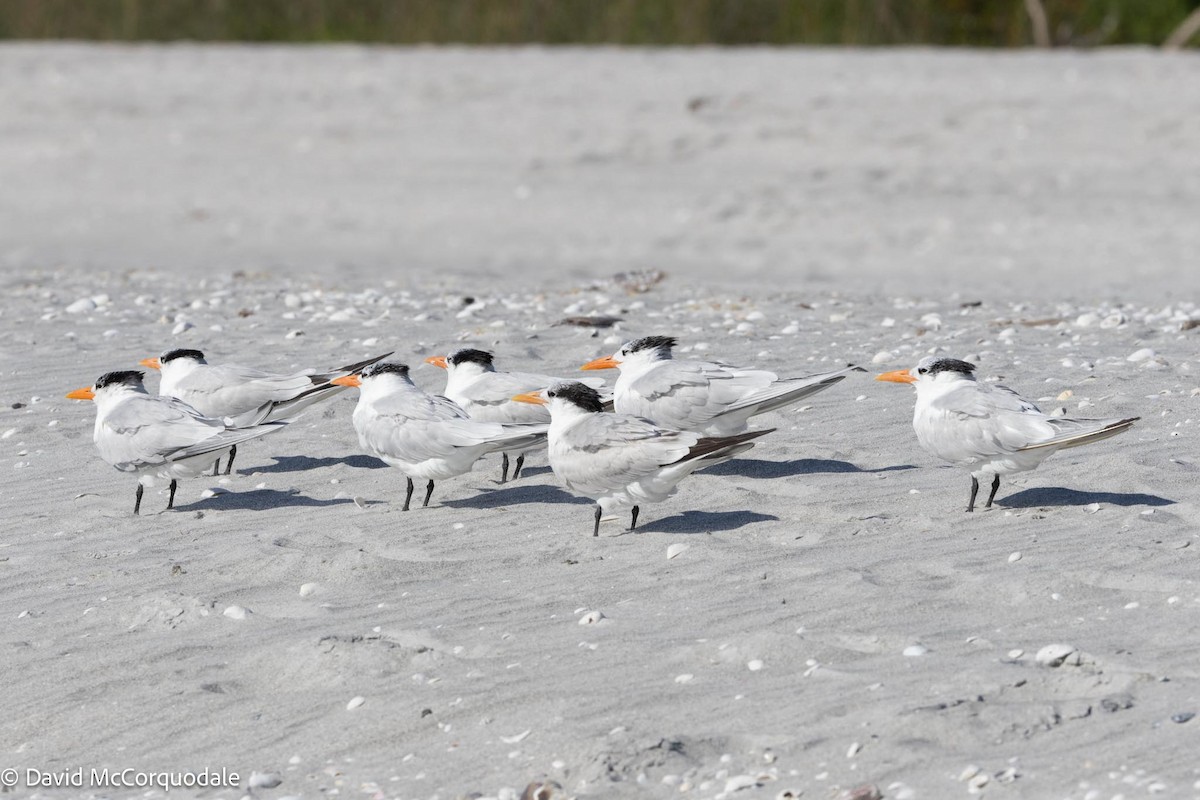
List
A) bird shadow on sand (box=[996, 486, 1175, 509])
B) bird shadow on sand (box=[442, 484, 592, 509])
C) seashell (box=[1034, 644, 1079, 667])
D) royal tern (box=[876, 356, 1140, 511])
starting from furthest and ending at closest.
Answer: bird shadow on sand (box=[442, 484, 592, 509]) → bird shadow on sand (box=[996, 486, 1175, 509]) → royal tern (box=[876, 356, 1140, 511]) → seashell (box=[1034, 644, 1079, 667])

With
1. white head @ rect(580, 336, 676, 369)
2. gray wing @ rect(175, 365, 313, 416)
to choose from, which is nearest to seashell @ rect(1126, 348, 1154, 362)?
white head @ rect(580, 336, 676, 369)

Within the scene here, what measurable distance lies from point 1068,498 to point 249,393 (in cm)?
326

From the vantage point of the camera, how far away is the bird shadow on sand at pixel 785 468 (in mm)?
6180

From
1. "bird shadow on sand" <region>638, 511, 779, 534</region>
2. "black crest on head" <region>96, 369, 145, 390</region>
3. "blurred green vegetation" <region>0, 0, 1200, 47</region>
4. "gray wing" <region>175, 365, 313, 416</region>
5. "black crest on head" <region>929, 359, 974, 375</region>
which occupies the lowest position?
"bird shadow on sand" <region>638, 511, 779, 534</region>

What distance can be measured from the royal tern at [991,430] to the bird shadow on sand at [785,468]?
57 centimetres

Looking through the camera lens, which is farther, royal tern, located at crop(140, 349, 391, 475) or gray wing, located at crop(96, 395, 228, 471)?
royal tern, located at crop(140, 349, 391, 475)

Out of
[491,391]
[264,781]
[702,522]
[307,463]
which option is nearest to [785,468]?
[702,522]

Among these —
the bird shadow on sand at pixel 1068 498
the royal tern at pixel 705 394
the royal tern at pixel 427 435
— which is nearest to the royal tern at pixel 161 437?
the royal tern at pixel 427 435

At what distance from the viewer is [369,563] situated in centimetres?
532

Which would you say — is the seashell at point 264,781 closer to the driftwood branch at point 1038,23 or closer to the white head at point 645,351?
the white head at point 645,351

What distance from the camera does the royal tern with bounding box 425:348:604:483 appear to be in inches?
252

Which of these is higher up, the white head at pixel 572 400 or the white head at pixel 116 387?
the white head at pixel 572 400

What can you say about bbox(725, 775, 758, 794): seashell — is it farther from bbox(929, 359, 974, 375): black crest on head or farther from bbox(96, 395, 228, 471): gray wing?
bbox(96, 395, 228, 471): gray wing

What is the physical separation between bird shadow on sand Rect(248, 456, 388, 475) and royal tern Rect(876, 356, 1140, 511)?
2367 mm
